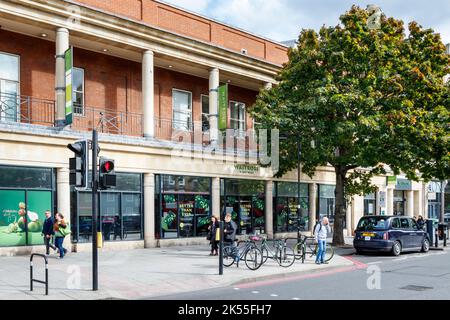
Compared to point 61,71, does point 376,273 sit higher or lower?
lower

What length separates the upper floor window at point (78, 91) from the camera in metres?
22.0

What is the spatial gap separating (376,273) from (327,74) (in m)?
9.17

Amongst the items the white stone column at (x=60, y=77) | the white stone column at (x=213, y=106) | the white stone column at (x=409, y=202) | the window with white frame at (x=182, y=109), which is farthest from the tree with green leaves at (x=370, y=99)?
the white stone column at (x=409, y=202)

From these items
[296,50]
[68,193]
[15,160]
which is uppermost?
[296,50]

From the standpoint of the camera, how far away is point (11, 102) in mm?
19984

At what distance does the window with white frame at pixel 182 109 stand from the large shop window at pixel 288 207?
6.13 meters

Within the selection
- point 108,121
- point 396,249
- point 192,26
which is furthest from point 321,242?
point 192,26

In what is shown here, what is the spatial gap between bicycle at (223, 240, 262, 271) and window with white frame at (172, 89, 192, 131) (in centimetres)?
1099

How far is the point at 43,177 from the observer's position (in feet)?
62.8
